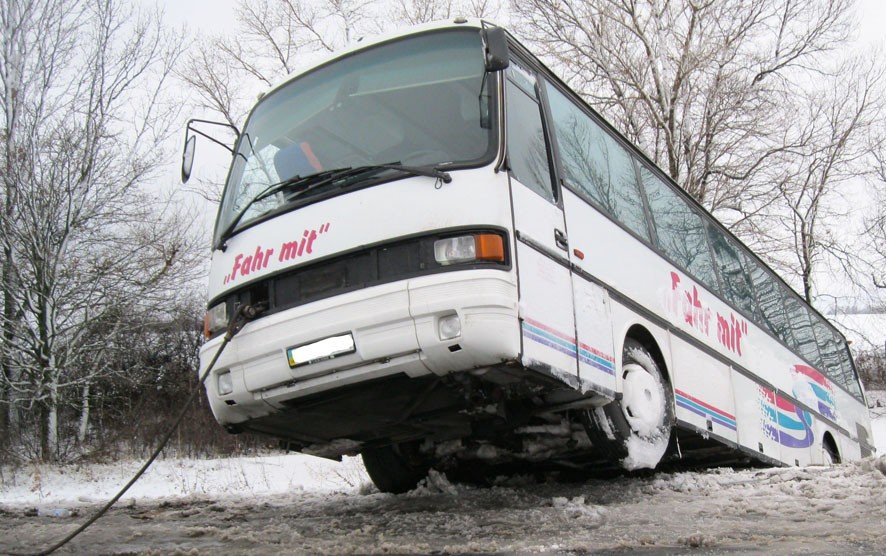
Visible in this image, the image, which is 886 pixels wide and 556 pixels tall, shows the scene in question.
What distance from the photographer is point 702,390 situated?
24.4 feet

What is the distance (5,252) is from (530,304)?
Answer: 680 inches

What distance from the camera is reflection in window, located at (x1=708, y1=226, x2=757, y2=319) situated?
29.9 ft

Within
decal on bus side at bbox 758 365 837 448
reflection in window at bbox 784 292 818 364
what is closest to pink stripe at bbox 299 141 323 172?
decal on bus side at bbox 758 365 837 448

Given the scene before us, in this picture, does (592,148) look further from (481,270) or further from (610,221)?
(481,270)

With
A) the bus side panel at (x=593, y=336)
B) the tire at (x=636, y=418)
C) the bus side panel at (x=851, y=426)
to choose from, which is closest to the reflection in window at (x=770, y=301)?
the bus side panel at (x=851, y=426)

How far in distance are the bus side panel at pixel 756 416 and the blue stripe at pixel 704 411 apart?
0.27 m

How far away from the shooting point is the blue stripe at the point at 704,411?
6959 millimetres

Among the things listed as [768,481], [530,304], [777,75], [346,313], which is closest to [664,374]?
[768,481]

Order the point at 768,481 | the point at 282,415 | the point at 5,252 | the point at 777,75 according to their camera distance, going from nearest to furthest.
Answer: the point at 282,415 < the point at 768,481 < the point at 5,252 < the point at 777,75

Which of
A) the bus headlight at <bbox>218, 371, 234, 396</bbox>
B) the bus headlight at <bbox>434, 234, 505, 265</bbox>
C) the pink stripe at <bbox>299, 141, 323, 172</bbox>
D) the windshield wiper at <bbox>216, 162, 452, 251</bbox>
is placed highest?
the pink stripe at <bbox>299, 141, 323, 172</bbox>

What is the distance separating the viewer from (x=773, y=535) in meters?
4.16

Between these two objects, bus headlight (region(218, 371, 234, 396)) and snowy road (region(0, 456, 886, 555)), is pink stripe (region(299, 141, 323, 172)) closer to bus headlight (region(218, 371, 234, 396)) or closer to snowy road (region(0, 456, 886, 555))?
bus headlight (region(218, 371, 234, 396))

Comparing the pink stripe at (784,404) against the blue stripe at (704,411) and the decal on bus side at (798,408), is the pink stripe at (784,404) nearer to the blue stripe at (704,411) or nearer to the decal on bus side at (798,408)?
the decal on bus side at (798,408)

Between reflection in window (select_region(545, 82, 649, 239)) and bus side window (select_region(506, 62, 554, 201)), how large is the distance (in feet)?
1.00
